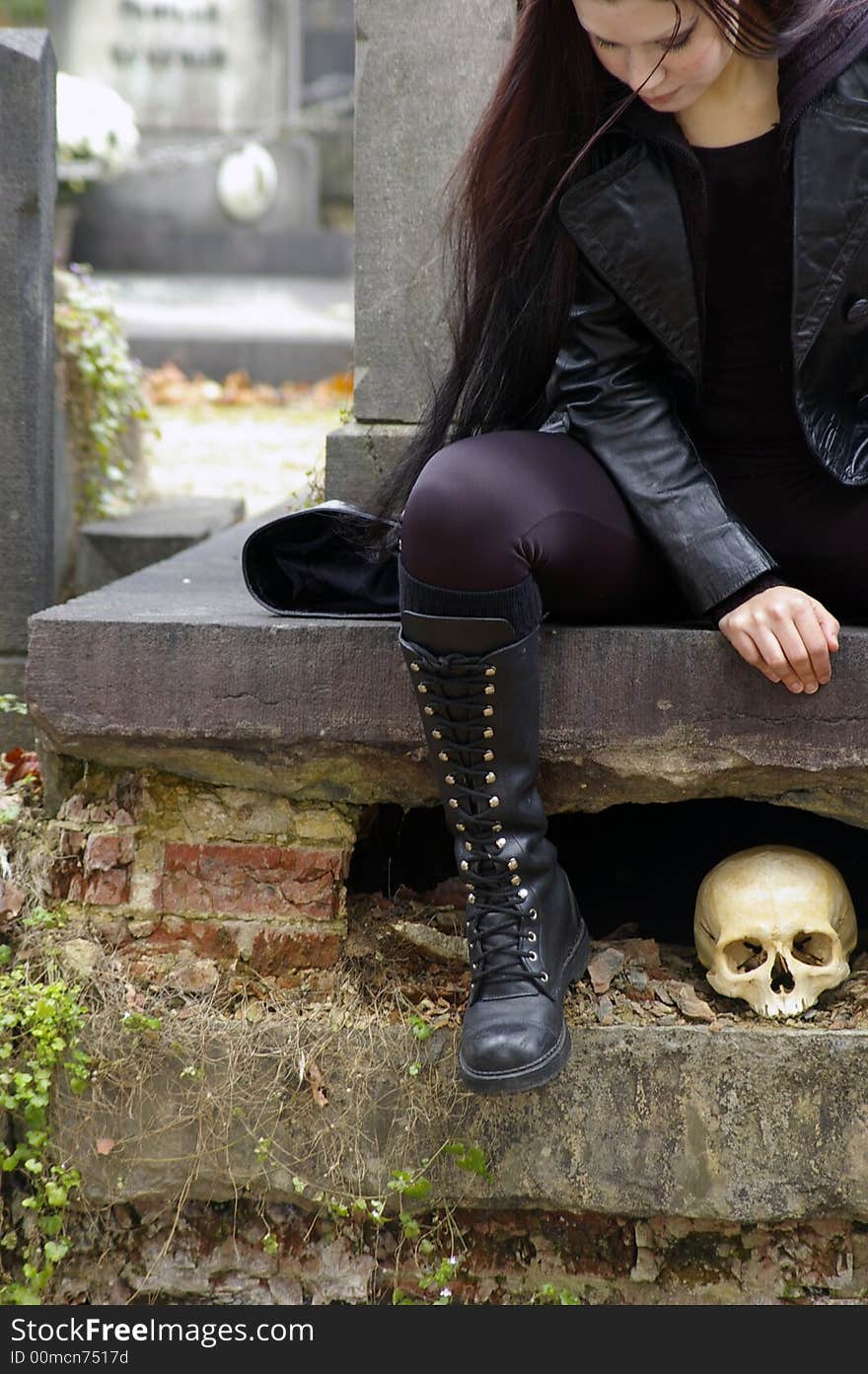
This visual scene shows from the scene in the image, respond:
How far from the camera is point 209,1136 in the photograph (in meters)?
2.59

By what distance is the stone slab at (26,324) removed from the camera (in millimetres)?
3146

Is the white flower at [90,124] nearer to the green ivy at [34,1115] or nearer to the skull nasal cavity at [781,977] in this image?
the green ivy at [34,1115]

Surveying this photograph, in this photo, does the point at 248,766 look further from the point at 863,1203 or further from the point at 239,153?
the point at 239,153

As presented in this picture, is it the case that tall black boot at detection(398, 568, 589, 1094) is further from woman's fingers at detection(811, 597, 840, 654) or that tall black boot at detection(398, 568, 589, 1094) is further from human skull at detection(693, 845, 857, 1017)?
woman's fingers at detection(811, 597, 840, 654)

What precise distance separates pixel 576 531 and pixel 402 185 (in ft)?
3.86

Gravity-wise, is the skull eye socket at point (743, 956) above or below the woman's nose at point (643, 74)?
below

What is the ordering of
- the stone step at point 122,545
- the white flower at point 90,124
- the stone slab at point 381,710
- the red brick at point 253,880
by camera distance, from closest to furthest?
1. the stone slab at point 381,710
2. the red brick at point 253,880
3. the stone step at point 122,545
4. the white flower at point 90,124

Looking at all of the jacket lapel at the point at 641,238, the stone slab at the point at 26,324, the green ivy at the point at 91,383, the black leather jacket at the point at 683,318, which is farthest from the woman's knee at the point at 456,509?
the green ivy at the point at 91,383

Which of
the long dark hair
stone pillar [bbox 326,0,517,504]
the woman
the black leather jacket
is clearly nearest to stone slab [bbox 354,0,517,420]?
stone pillar [bbox 326,0,517,504]

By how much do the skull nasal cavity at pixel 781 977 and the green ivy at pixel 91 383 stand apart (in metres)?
2.71

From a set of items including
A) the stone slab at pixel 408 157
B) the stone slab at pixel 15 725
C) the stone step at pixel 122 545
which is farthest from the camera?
the stone step at pixel 122 545

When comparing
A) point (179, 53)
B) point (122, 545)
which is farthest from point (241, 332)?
point (122, 545)

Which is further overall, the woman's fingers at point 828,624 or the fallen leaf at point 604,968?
the fallen leaf at point 604,968

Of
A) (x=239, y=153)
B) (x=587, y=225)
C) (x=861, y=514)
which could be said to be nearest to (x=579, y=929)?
(x=861, y=514)
